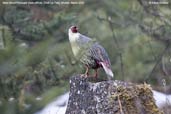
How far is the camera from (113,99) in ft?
17.9

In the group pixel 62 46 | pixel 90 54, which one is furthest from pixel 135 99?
pixel 62 46

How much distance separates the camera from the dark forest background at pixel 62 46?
6336mm

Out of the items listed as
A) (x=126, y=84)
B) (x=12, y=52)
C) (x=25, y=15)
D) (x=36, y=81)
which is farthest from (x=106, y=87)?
(x=25, y=15)

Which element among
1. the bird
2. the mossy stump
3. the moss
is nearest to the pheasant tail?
the bird

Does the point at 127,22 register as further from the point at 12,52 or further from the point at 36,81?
the point at 12,52

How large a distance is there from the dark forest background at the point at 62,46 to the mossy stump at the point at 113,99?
0.31 meters

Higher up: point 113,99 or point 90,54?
point 90,54

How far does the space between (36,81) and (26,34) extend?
7.11 feet

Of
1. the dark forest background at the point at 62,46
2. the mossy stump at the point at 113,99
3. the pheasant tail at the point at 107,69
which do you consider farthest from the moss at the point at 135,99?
the pheasant tail at the point at 107,69

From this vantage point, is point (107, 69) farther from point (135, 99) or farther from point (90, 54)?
point (135, 99)

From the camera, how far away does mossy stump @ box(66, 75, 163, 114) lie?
5.43m

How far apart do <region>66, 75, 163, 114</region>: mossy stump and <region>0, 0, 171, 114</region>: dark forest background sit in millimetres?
306

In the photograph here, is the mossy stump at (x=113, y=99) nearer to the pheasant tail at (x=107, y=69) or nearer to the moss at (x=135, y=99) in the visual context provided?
the moss at (x=135, y=99)

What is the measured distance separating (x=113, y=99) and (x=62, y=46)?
20.6 feet
